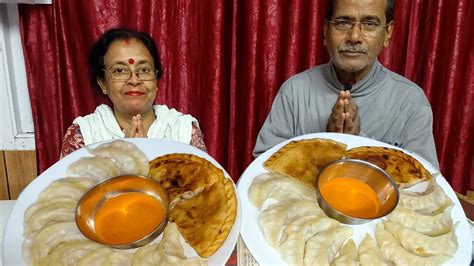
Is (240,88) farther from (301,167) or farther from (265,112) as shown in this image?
(301,167)

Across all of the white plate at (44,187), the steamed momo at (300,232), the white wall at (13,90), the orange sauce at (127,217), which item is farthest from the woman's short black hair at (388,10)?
the white wall at (13,90)

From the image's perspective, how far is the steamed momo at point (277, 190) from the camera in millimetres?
1163

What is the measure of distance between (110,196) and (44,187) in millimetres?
192

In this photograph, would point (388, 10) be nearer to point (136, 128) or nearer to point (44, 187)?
point (136, 128)

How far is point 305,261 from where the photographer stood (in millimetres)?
1009

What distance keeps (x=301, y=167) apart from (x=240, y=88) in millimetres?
1361

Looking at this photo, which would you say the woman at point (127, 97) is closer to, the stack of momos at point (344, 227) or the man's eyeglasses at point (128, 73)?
the man's eyeglasses at point (128, 73)

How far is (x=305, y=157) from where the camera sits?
1313 millimetres

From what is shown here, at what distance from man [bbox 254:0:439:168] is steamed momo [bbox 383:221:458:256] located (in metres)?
0.69

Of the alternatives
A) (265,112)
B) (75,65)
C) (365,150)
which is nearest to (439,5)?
(265,112)

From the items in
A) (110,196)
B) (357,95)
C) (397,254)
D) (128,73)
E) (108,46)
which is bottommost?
(397,254)

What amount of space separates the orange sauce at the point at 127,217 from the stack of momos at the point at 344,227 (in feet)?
0.93

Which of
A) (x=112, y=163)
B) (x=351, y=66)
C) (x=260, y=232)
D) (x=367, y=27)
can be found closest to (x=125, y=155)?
(x=112, y=163)

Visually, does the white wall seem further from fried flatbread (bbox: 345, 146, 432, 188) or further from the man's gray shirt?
fried flatbread (bbox: 345, 146, 432, 188)
